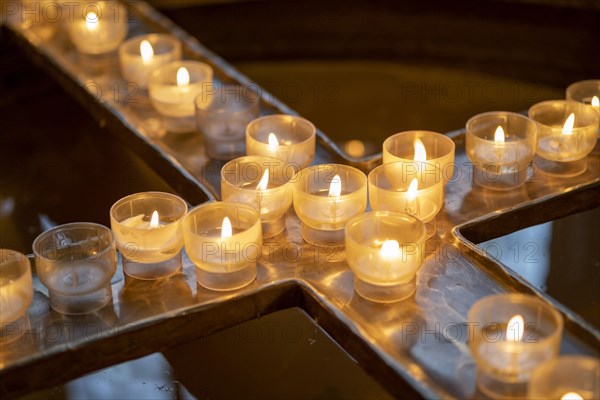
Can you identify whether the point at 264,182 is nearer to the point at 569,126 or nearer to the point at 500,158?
the point at 500,158

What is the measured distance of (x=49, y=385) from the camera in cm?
160

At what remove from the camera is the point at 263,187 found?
1.87 m

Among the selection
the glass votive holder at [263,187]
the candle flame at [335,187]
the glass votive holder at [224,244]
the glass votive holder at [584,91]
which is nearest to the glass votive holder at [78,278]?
the glass votive holder at [224,244]

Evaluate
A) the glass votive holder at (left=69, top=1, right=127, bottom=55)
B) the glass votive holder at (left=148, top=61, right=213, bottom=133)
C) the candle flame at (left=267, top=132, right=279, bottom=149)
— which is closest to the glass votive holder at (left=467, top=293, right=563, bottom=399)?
the candle flame at (left=267, top=132, right=279, bottom=149)

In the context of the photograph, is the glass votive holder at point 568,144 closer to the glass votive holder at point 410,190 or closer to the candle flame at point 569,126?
the candle flame at point 569,126

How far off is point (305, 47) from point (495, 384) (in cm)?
189

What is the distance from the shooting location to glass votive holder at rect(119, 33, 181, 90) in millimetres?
2432

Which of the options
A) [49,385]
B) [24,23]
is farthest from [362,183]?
[24,23]

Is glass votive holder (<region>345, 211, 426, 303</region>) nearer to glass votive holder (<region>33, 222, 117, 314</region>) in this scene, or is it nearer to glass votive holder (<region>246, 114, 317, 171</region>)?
glass votive holder (<region>246, 114, 317, 171</region>)

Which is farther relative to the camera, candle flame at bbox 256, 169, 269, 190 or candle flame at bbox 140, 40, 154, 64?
candle flame at bbox 140, 40, 154, 64

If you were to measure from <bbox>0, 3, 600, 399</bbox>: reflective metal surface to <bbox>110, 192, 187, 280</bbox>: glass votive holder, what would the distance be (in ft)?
0.09

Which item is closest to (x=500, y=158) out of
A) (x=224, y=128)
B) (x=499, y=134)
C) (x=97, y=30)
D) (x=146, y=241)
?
(x=499, y=134)

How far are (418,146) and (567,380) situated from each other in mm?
680

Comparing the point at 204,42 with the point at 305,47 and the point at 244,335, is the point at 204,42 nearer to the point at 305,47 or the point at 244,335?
the point at 305,47
